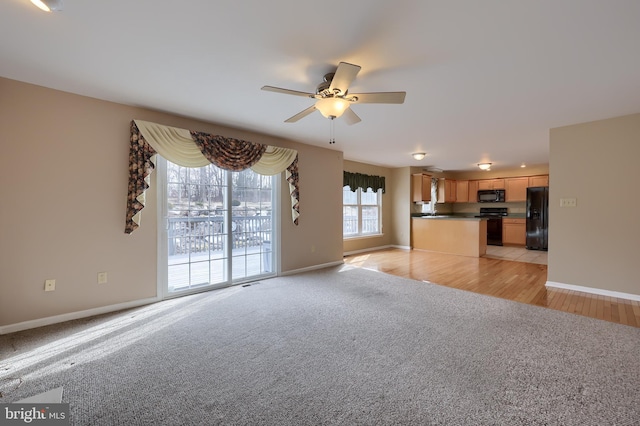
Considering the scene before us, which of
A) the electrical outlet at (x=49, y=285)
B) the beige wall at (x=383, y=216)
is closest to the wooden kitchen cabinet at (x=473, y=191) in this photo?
the beige wall at (x=383, y=216)

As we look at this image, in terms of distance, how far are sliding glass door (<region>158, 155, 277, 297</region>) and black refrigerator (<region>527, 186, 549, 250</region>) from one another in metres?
7.07

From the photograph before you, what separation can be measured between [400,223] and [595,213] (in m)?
4.53

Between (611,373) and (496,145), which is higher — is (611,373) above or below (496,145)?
below

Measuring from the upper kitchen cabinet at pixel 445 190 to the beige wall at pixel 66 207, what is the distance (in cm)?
777

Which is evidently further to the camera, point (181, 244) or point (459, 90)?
point (181, 244)

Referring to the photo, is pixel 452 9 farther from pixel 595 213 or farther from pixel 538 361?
pixel 595 213

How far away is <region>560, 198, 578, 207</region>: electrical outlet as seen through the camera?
3.88 metres

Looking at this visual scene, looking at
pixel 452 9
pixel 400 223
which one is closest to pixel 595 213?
pixel 452 9

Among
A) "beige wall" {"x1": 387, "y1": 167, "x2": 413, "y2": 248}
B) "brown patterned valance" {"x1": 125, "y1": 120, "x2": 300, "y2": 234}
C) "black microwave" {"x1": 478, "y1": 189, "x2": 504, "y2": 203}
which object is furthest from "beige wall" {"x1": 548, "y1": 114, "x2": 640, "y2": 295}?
"black microwave" {"x1": 478, "y1": 189, "x2": 504, "y2": 203}

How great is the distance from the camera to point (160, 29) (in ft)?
6.14

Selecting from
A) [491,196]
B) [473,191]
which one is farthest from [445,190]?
[491,196]

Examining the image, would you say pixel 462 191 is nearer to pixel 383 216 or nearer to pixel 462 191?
pixel 462 191

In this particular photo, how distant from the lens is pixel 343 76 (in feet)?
6.64

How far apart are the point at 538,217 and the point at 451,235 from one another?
2.50 metres
